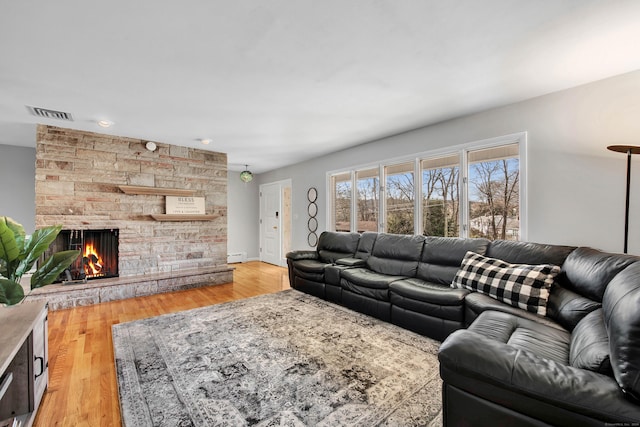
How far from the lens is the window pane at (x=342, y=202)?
5137mm

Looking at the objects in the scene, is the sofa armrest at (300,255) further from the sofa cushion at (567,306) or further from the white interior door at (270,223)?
the sofa cushion at (567,306)

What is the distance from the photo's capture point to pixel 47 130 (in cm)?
377

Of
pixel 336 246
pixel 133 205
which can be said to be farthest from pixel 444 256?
pixel 133 205

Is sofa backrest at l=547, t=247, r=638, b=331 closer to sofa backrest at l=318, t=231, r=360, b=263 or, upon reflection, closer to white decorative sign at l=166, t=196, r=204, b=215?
sofa backrest at l=318, t=231, r=360, b=263

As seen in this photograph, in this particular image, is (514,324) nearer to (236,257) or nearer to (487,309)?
(487,309)

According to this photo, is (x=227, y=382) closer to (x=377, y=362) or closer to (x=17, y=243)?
(x=377, y=362)

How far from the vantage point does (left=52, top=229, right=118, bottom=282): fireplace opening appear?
13.0 ft

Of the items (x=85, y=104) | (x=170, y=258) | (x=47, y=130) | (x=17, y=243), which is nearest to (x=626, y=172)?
(x=17, y=243)

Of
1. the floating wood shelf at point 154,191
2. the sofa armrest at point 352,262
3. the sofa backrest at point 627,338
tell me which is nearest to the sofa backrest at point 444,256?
the sofa armrest at point 352,262

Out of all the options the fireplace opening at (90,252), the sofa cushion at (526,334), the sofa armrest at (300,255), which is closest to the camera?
the sofa cushion at (526,334)

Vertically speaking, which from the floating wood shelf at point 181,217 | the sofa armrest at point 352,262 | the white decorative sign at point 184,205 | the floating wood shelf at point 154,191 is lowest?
the sofa armrest at point 352,262

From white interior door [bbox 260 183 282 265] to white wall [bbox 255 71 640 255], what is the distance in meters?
4.62

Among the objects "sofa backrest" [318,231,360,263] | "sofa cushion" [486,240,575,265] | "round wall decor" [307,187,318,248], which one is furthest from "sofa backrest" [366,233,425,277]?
"round wall decor" [307,187,318,248]

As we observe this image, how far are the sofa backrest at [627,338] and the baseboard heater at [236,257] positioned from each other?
6.87 meters
